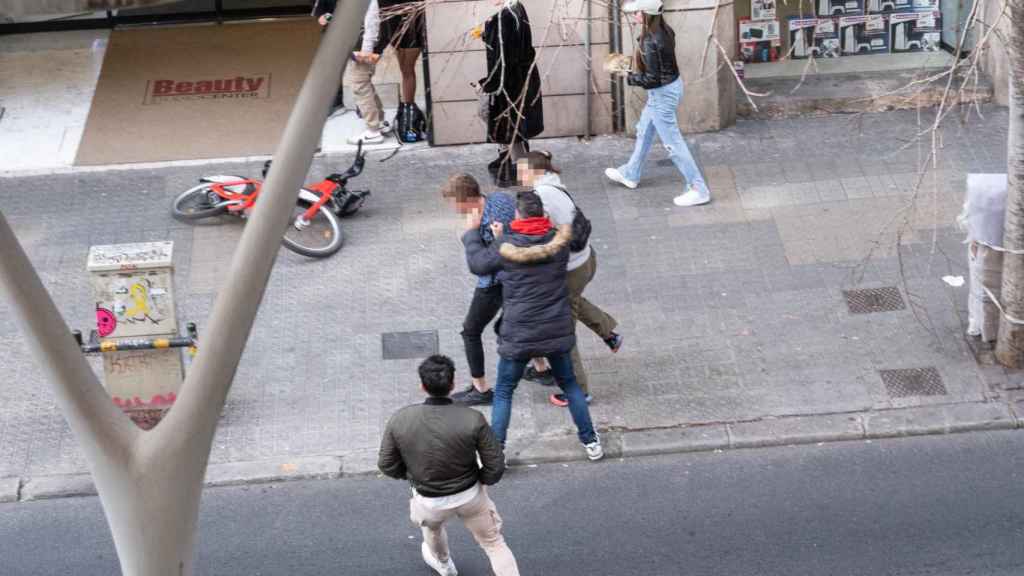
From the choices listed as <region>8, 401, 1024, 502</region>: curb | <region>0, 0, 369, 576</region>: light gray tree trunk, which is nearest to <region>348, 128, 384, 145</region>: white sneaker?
<region>8, 401, 1024, 502</region>: curb

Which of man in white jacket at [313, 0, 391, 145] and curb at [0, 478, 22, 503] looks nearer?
curb at [0, 478, 22, 503]

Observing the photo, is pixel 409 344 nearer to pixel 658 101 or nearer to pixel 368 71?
pixel 658 101

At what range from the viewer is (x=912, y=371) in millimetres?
10336

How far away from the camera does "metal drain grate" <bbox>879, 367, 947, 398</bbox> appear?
1011 centimetres

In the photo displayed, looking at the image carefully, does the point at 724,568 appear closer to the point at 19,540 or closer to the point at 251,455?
the point at 251,455

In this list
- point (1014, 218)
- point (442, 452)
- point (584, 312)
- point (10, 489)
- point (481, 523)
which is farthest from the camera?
point (584, 312)

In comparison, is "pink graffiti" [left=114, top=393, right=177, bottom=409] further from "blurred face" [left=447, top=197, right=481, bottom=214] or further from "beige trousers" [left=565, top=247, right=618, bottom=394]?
"beige trousers" [left=565, top=247, right=618, bottom=394]

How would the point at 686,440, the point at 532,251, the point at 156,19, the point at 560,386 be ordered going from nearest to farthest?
the point at 532,251 → the point at 560,386 → the point at 686,440 → the point at 156,19

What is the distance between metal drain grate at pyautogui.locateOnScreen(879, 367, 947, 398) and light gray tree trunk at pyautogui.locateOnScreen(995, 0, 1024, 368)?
1.69 ft

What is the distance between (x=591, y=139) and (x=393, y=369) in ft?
13.6

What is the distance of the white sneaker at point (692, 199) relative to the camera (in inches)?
495

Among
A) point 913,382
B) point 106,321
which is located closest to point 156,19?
point 106,321

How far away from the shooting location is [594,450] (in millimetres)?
9578

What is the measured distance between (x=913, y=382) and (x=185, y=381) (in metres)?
5.97
